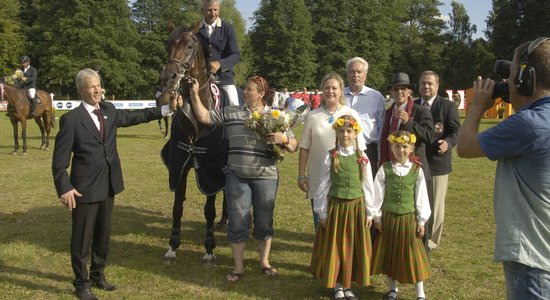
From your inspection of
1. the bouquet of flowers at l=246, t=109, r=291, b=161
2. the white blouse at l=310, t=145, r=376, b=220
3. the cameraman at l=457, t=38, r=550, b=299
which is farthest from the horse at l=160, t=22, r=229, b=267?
the cameraman at l=457, t=38, r=550, b=299

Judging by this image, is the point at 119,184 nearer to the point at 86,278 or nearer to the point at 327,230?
the point at 86,278

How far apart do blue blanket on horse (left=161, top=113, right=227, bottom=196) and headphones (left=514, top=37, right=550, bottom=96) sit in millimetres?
3890

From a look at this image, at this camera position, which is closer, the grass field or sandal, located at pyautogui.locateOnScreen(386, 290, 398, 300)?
sandal, located at pyautogui.locateOnScreen(386, 290, 398, 300)

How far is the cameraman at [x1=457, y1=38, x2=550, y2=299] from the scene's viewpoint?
238cm

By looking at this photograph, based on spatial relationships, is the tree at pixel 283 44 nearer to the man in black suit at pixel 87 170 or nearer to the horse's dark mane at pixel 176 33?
the horse's dark mane at pixel 176 33

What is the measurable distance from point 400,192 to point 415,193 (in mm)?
172

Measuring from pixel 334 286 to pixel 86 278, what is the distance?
2467 millimetres

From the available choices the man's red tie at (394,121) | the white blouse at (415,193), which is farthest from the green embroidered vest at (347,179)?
the man's red tie at (394,121)

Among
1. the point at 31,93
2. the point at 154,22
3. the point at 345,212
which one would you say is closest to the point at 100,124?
the point at 345,212

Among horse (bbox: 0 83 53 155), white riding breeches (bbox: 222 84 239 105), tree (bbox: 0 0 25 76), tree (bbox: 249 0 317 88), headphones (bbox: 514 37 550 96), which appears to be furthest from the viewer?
tree (bbox: 249 0 317 88)

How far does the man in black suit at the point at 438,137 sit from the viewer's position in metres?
5.92

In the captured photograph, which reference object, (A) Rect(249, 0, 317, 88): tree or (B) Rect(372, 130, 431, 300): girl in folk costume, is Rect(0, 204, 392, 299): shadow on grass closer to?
(B) Rect(372, 130, 431, 300): girl in folk costume

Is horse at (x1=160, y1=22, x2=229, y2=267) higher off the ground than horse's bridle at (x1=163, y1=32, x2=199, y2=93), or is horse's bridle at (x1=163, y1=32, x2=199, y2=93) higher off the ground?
horse's bridle at (x1=163, y1=32, x2=199, y2=93)

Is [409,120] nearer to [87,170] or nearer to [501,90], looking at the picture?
[501,90]
